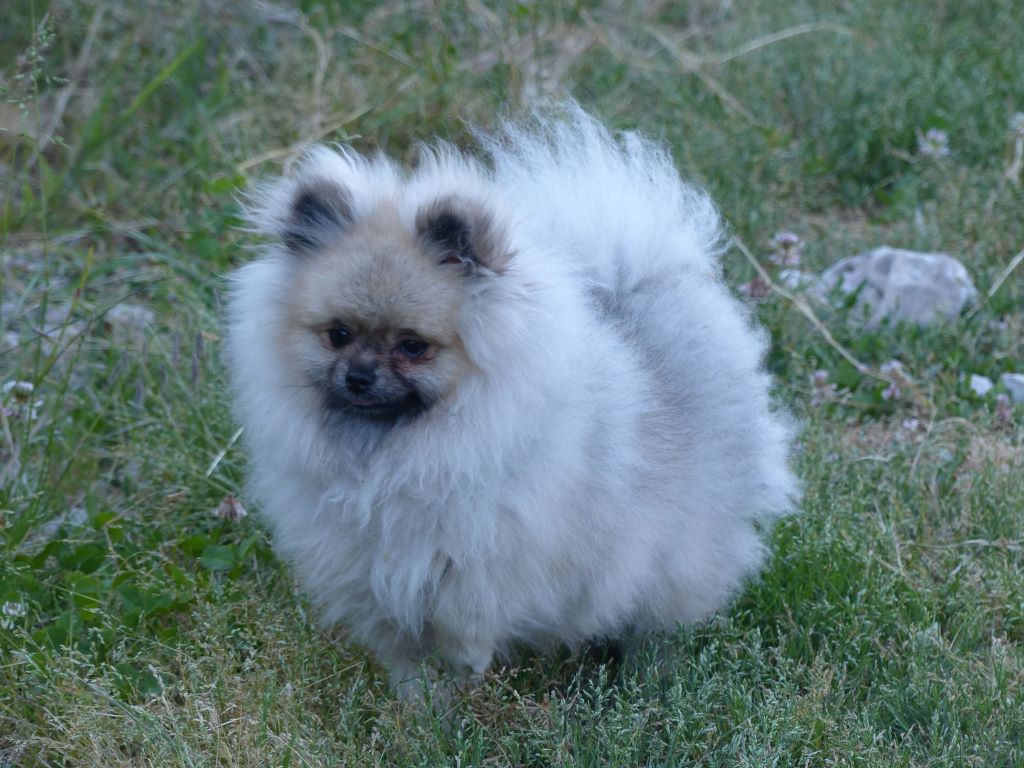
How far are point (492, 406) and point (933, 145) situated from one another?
139 inches

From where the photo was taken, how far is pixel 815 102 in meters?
5.84

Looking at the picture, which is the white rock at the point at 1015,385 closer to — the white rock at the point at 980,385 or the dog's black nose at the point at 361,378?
the white rock at the point at 980,385

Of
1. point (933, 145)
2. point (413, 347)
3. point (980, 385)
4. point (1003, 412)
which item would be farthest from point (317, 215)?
point (933, 145)

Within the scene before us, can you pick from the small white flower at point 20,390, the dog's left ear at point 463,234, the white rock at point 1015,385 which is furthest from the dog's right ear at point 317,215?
the white rock at point 1015,385

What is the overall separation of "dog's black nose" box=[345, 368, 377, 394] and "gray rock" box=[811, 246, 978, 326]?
8.55 feet

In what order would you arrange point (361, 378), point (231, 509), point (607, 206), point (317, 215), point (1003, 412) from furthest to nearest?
point (1003, 412)
point (231, 509)
point (607, 206)
point (317, 215)
point (361, 378)

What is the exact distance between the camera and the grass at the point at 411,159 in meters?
2.91

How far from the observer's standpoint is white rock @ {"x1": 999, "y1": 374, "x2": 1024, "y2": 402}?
429cm

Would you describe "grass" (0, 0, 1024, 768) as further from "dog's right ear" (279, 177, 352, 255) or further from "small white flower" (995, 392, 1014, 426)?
"dog's right ear" (279, 177, 352, 255)

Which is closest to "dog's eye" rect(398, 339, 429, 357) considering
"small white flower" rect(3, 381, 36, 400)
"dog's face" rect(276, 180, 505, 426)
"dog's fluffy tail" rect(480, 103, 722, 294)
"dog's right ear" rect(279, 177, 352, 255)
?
"dog's face" rect(276, 180, 505, 426)

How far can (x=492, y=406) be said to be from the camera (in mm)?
2672

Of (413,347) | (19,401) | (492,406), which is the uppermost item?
(413,347)

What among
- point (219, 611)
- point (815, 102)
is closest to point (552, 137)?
point (219, 611)

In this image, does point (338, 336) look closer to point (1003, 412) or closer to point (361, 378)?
point (361, 378)
